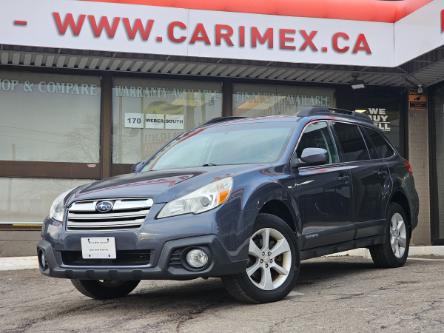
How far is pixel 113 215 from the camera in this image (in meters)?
5.00

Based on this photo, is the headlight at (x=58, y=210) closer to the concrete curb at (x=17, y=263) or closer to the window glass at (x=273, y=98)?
the concrete curb at (x=17, y=263)

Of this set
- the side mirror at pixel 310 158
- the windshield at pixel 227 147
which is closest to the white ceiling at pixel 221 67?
the windshield at pixel 227 147

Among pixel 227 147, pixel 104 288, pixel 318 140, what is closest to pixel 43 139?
pixel 104 288

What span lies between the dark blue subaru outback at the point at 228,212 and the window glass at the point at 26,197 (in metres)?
5.14

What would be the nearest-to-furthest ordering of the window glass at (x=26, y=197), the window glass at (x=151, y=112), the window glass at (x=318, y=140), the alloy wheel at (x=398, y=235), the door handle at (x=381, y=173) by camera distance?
the window glass at (x=318, y=140) → the door handle at (x=381, y=173) → the alloy wheel at (x=398, y=235) → the window glass at (x=26, y=197) → the window glass at (x=151, y=112)

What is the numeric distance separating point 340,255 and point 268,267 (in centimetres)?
492

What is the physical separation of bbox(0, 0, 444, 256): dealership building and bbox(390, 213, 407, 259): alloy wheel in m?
2.79

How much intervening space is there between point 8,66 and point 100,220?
23.2 feet

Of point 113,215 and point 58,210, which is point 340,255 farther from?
point 113,215

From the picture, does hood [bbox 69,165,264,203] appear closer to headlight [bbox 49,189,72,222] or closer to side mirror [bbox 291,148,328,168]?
headlight [bbox 49,189,72,222]

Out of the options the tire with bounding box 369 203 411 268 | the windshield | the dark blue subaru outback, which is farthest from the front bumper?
the tire with bounding box 369 203 411 268

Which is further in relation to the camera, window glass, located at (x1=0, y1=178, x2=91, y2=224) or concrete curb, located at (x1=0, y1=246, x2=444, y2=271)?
window glass, located at (x1=0, y1=178, x2=91, y2=224)

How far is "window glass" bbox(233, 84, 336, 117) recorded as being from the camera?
487 inches

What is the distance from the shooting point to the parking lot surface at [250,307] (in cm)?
445
